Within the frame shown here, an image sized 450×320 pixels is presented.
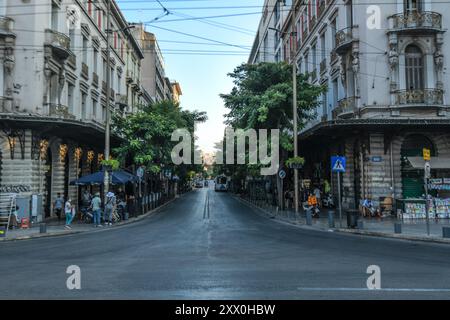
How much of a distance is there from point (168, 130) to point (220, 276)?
79.6ft

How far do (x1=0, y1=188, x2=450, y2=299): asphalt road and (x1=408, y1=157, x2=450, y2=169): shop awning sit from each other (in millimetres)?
10880

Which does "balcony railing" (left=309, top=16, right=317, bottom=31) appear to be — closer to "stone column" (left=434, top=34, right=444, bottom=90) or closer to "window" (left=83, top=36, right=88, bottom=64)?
"stone column" (left=434, top=34, right=444, bottom=90)

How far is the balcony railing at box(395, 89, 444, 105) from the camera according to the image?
25234 millimetres

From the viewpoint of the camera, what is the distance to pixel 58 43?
24938 millimetres

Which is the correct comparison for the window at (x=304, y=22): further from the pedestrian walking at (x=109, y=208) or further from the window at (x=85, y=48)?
the pedestrian walking at (x=109, y=208)

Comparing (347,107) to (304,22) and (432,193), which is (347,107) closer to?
(432,193)

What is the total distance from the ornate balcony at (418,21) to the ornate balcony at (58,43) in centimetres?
1919

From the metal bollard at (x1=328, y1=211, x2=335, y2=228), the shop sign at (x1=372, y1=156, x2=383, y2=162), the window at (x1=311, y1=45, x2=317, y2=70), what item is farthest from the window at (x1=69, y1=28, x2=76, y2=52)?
the shop sign at (x1=372, y1=156, x2=383, y2=162)

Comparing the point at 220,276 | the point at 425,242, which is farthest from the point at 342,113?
the point at 220,276

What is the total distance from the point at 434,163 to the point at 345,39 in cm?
951

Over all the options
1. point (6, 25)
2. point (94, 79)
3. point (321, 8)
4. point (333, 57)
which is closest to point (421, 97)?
point (333, 57)

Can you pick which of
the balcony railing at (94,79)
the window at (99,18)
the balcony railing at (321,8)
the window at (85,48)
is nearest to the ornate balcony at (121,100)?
the balcony railing at (94,79)

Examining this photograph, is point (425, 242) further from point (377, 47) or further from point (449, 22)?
point (449, 22)


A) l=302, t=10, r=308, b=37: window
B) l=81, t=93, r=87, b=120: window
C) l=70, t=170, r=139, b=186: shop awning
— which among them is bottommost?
l=70, t=170, r=139, b=186: shop awning
